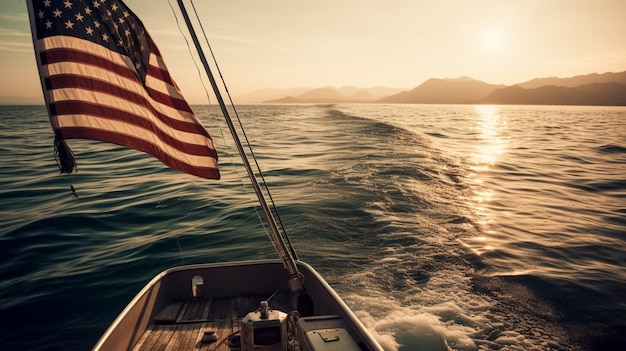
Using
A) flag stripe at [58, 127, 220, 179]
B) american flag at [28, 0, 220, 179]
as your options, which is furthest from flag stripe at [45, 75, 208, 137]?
flag stripe at [58, 127, 220, 179]

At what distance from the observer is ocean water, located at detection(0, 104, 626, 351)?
26.8ft

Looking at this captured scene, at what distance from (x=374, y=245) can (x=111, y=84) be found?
394 inches

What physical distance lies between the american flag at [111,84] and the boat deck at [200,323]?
2.49m

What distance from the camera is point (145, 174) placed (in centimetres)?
2380

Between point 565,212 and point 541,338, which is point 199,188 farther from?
point 565,212

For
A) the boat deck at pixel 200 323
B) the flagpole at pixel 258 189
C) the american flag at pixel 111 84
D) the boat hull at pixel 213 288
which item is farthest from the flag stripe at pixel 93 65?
the boat deck at pixel 200 323

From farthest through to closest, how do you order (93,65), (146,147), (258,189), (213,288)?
(213,288) → (258,189) → (146,147) → (93,65)

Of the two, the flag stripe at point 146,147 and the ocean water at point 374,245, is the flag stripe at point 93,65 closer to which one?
the flag stripe at point 146,147

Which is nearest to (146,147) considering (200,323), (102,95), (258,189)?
(102,95)

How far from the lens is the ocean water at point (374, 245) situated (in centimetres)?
817

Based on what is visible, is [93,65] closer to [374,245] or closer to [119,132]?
[119,132]

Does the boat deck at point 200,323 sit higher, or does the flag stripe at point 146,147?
the flag stripe at point 146,147

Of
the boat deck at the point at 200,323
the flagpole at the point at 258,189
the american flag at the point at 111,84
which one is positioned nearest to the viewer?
the american flag at the point at 111,84

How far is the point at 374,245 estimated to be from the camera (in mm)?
12617
